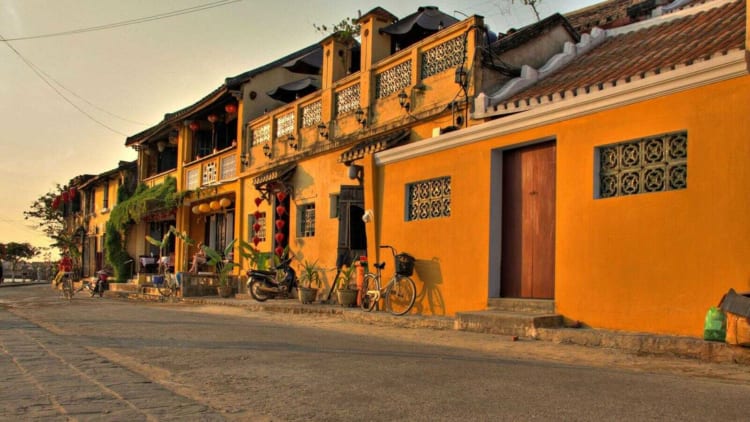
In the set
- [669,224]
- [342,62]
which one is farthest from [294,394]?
[342,62]

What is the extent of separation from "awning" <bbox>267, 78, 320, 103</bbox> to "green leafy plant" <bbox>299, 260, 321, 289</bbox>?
5.79 metres

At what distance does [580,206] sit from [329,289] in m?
8.92

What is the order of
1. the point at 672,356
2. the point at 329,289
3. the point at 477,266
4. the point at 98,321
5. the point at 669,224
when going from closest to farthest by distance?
the point at 672,356, the point at 669,224, the point at 477,266, the point at 98,321, the point at 329,289

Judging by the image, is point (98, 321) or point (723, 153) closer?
point (723, 153)

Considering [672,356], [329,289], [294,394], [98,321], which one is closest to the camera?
[294,394]

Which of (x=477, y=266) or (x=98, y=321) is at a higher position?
(x=477, y=266)

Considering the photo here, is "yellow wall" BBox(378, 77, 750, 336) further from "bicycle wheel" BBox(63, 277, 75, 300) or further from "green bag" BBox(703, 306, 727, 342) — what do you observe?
"bicycle wheel" BBox(63, 277, 75, 300)

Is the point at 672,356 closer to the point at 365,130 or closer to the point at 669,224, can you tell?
the point at 669,224

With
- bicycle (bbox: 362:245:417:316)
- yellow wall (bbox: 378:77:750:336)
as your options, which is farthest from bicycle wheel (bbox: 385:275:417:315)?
yellow wall (bbox: 378:77:750:336)

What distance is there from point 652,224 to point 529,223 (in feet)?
7.60

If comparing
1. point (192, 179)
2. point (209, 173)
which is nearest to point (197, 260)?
point (209, 173)

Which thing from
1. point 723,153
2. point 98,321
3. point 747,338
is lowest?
point 98,321

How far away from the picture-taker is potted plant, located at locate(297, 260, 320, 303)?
1566 cm

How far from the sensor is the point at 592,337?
7.86m
